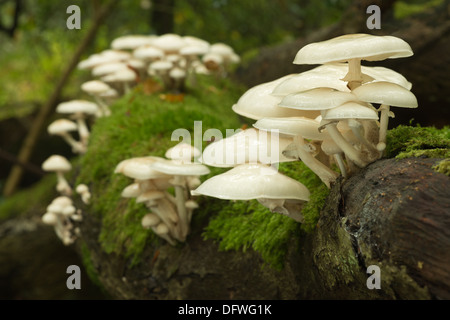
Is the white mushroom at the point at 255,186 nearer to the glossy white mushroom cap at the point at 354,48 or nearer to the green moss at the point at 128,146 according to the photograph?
the glossy white mushroom cap at the point at 354,48

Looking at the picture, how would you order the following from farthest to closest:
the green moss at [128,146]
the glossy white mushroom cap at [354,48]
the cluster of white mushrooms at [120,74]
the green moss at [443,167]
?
1. the cluster of white mushrooms at [120,74]
2. the green moss at [128,146]
3. the glossy white mushroom cap at [354,48]
4. the green moss at [443,167]

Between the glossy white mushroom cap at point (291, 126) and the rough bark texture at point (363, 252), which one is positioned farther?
the glossy white mushroom cap at point (291, 126)

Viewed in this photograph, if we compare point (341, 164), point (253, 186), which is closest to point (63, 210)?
point (253, 186)

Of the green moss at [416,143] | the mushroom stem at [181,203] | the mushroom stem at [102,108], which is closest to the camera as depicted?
the green moss at [416,143]

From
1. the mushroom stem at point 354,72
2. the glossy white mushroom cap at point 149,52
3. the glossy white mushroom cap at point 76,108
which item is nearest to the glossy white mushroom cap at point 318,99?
the mushroom stem at point 354,72

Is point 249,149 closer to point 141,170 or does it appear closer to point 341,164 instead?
point 341,164

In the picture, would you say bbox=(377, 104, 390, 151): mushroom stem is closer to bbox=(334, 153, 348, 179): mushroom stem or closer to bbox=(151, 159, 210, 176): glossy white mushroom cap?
bbox=(334, 153, 348, 179): mushroom stem
